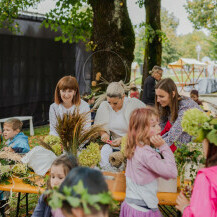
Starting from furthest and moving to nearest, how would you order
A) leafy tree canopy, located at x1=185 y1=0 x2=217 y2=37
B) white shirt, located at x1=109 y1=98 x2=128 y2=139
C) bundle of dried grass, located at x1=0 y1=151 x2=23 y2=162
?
leafy tree canopy, located at x1=185 y1=0 x2=217 y2=37 < white shirt, located at x1=109 y1=98 x2=128 y2=139 < bundle of dried grass, located at x1=0 y1=151 x2=23 y2=162

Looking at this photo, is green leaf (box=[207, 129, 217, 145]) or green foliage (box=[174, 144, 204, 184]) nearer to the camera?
green leaf (box=[207, 129, 217, 145])

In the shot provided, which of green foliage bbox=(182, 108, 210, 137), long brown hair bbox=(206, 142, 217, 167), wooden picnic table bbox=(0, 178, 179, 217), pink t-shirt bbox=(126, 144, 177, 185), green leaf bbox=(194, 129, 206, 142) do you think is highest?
green foliage bbox=(182, 108, 210, 137)

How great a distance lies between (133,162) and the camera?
239cm

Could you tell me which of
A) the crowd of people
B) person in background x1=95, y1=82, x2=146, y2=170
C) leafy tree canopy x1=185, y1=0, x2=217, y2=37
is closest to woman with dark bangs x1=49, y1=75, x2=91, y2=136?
the crowd of people

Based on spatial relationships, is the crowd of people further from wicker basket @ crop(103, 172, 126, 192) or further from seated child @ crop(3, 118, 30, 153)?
wicker basket @ crop(103, 172, 126, 192)

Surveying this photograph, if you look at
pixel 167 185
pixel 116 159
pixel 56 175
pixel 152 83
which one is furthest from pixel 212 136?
pixel 152 83

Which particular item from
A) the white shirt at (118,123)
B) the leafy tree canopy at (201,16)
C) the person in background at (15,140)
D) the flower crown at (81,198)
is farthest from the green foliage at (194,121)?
the leafy tree canopy at (201,16)

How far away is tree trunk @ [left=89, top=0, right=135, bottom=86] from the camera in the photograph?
5.28 metres

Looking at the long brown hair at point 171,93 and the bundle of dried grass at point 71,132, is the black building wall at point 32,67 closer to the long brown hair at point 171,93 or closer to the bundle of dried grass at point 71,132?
the long brown hair at point 171,93

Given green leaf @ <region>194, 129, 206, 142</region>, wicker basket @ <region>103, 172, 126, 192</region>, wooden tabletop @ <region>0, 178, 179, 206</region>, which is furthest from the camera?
wicker basket @ <region>103, 172, 126, 192</region>

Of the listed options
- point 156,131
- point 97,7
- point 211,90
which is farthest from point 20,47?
point 211,90

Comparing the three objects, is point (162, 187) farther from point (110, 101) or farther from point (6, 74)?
point (6, 74)

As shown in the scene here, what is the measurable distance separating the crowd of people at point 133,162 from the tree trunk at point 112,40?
4.47ft

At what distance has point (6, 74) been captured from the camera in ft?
29.1
